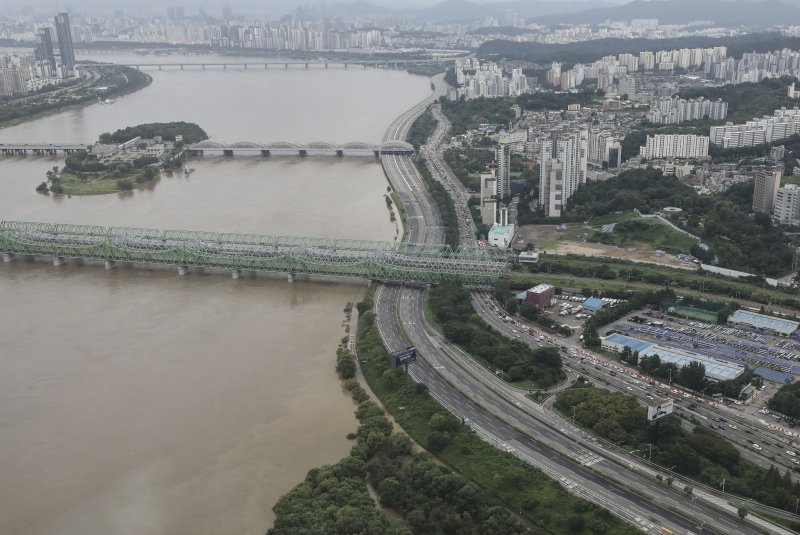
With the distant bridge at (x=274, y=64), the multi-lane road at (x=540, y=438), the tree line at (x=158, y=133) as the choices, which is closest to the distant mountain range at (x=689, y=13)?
the distant bridge at (x=274, y=64)

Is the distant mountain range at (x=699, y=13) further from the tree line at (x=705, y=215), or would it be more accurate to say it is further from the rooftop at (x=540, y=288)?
the rooftop at (x=540, y=288)

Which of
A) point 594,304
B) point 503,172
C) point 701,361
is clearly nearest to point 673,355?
point 701,361

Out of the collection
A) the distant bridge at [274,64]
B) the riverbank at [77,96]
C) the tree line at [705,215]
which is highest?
the distant bridge at [274,64]

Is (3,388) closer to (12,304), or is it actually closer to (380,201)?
(12,304)

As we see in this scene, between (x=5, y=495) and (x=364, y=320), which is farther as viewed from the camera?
(x=364, y=320)

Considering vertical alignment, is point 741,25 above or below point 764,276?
above

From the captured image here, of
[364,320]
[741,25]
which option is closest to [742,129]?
[364,320]
